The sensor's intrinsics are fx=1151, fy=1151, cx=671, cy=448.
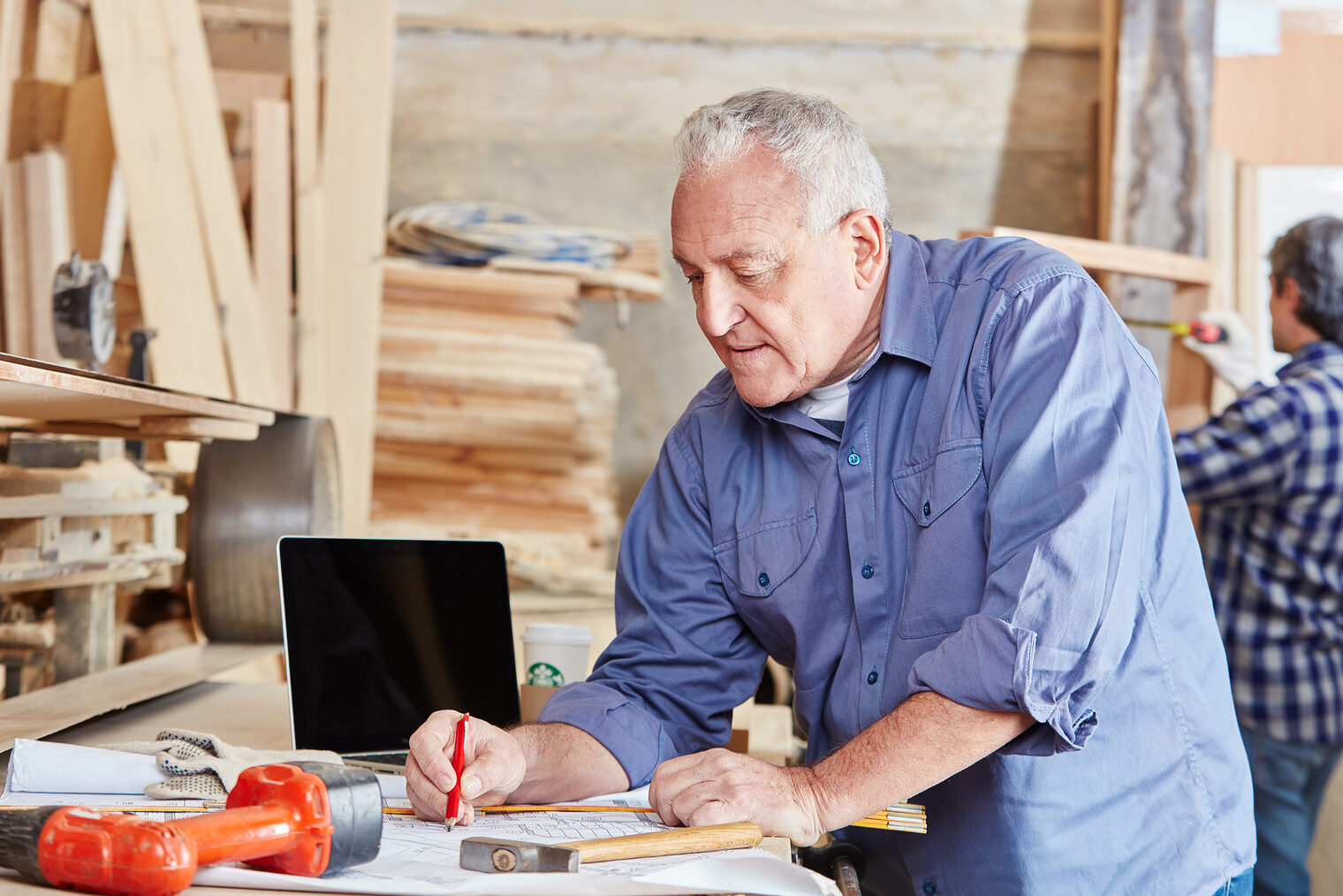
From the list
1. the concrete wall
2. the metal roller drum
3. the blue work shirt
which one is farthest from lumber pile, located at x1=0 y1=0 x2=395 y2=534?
the blue work shirt

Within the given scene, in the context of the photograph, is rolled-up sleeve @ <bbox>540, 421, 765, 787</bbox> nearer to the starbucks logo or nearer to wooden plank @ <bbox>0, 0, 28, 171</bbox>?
the starbucks logo

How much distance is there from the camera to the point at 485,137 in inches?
182

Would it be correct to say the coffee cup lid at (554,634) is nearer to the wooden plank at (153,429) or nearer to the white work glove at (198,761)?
the white work glove at (198,761)

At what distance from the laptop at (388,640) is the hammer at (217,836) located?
2.02 feet

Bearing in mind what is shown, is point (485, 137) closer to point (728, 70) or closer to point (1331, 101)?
point (728, 70)

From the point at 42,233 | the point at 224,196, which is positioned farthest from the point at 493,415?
the point at 42,233

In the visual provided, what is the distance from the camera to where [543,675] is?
1872mm

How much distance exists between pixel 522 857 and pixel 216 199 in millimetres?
2820

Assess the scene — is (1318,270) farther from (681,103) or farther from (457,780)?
(457,780)

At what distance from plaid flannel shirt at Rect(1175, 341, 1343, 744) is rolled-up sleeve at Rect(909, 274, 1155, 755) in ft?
5.47

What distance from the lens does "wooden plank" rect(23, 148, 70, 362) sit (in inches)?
147

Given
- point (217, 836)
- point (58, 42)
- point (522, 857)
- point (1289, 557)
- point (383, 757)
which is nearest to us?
point (217, 836)

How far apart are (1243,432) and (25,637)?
8.81 ft

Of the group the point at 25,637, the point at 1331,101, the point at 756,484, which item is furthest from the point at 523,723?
the point at 1331,101
